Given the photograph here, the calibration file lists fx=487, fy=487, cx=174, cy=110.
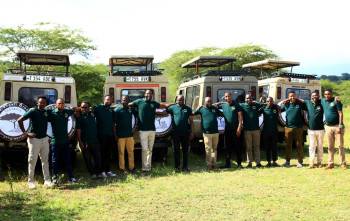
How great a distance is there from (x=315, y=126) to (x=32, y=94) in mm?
6418

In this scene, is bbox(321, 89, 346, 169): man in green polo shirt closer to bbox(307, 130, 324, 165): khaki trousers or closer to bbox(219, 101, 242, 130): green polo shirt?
bbox(307, 130, 324, 165): khaki trousers

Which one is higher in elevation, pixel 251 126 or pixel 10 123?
pixel 10 123

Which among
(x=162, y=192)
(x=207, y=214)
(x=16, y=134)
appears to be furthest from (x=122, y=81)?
(x=207, y=214)

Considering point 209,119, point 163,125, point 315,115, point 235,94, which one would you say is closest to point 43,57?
point 163,125

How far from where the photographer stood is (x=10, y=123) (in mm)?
9453

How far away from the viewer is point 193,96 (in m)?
14.6

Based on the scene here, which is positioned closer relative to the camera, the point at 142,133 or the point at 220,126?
the point at 142,133

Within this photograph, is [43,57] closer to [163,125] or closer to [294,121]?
[163,125]

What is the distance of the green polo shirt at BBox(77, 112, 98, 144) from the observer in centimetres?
968

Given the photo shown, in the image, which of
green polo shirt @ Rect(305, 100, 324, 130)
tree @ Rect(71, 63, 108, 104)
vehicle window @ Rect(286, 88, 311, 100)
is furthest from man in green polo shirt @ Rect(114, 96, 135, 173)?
tree @ Rect(71, 63, 108, 104)

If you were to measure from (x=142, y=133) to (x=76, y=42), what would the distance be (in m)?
20.9

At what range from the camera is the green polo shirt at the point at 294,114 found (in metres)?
10.7

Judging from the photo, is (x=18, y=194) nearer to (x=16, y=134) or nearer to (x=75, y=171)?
(x=16, y=134)

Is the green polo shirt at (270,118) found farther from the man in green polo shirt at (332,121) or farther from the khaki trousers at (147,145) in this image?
the khaki trousers at (147,145)
